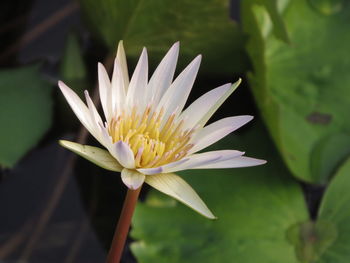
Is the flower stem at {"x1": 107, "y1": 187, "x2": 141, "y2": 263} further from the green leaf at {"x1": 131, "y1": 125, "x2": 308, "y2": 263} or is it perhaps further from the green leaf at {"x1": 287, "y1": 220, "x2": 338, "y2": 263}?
the green leaf at {"x1": 287, "y1": 220, "x2": 338, "y2": 263}

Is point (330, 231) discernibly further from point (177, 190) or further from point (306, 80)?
point (177, 190)

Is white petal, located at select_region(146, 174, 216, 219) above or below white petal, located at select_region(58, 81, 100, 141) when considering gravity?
below

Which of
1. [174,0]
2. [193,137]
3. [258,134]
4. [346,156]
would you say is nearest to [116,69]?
[193,137]

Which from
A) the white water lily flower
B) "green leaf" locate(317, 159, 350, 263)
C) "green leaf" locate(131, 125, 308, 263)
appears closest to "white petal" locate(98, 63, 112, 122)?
the white water lily flower

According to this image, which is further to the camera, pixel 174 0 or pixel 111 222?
pixel 111 222

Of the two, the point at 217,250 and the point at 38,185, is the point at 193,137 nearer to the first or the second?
the point at 217,250

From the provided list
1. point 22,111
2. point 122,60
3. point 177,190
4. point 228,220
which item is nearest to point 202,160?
point 177,190

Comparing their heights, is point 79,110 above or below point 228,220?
above
